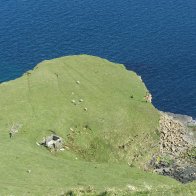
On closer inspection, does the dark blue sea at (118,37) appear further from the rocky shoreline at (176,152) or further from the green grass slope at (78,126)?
the green grass slope at (78,126)

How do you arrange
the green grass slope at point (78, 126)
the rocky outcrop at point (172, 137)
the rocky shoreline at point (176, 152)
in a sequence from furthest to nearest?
the rocky outcrop at point (172, 137), the rocky shoreline at point (176, 152), the green grass slope at point (78, 126)

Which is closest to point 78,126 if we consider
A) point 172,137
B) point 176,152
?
point 176,152

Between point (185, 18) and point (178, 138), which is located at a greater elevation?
point (185, 18)

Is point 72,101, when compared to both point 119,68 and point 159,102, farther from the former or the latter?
point 159,102

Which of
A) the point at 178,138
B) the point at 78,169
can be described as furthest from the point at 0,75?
the point at 78,169

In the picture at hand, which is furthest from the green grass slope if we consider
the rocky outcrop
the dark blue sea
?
the dark blue sea

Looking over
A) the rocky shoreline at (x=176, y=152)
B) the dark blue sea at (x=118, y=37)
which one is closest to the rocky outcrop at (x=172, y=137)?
the rocky shoreline at (x=176, y=152)
